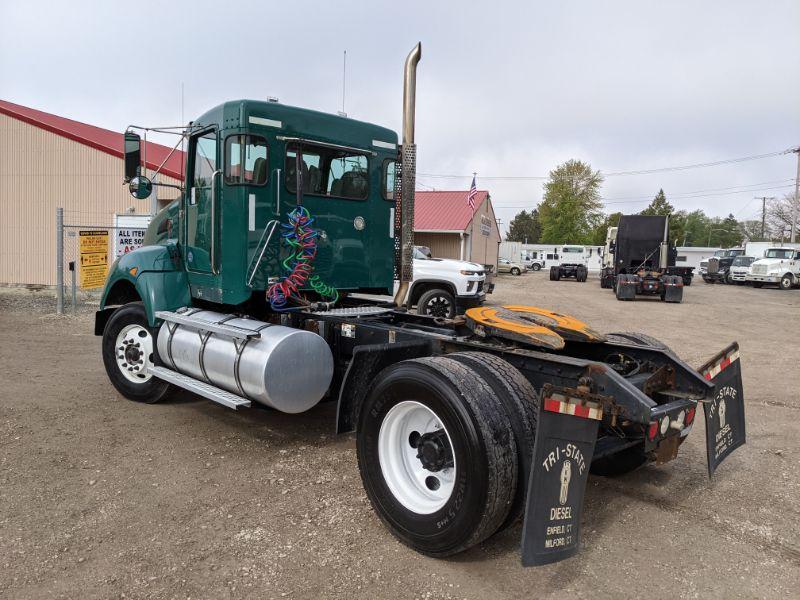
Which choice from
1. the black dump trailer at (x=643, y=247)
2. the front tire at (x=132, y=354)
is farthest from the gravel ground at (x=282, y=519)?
the black dump trailer at (x=643, y=247)

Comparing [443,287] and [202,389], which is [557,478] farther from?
[443,287]

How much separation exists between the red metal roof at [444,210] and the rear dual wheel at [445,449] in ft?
95.9

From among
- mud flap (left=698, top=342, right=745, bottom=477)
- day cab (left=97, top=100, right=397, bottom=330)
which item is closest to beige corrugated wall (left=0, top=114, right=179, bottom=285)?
day cab (left=97, top=100, right=397, bottom=330)

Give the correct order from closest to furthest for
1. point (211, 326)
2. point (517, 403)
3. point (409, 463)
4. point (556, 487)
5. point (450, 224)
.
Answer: point (556, 487)
point (517, 403)
point (409, 463)
point (211, 326)
point (450, 224)

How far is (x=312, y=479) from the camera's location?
4281mm

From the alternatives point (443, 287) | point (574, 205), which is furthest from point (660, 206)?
point (443, 287)

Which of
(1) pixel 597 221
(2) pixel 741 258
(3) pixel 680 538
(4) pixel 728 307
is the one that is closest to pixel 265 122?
(3) pixel 680 538

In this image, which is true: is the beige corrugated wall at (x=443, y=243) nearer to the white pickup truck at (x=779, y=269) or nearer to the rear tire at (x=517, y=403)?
the white pickup truck at (x=779, y=269)

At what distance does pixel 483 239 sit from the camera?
128ft

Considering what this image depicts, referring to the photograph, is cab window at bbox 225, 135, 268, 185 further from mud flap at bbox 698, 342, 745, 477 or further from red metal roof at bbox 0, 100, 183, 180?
red metal roof at bbox 0, 100, 183, 180

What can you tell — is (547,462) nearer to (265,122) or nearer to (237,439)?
(237,439)

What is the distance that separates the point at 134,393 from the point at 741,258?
38.8 metres

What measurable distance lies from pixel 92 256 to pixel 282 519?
11906 millimetres

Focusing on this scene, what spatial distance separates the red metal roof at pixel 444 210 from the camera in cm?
3341
